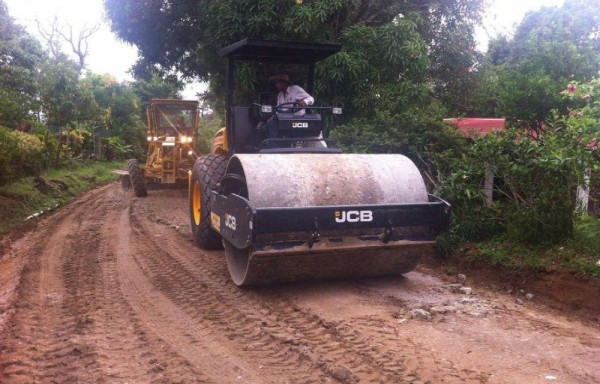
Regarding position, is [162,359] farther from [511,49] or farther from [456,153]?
[511,49]

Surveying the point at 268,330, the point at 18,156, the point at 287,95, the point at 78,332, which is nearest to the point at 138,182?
the point at 18,156

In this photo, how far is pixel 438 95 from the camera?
45.8ft

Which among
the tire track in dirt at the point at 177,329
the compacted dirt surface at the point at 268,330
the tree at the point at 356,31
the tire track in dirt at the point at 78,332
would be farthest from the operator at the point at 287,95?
the tree at the point at 356,31

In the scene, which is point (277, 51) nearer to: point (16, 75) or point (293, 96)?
point (293, 96)

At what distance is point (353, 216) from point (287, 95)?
2.68m

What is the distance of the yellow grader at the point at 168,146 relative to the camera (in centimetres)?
1490

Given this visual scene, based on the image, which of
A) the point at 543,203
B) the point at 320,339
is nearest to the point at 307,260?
the point at 320,339

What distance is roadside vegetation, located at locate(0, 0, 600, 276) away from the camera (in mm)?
6344

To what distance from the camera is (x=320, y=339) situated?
450 cm

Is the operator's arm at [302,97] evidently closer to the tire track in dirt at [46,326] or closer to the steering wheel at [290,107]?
the steering wheel at [290,107]

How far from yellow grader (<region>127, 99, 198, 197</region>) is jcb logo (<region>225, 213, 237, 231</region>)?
898 cm

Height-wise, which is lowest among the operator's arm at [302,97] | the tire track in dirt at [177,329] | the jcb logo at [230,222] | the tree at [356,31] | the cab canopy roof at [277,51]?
the tire track in dirt at [177,329]

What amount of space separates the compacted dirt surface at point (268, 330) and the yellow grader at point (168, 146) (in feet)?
25.1

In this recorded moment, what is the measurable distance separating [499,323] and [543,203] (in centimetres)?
208
